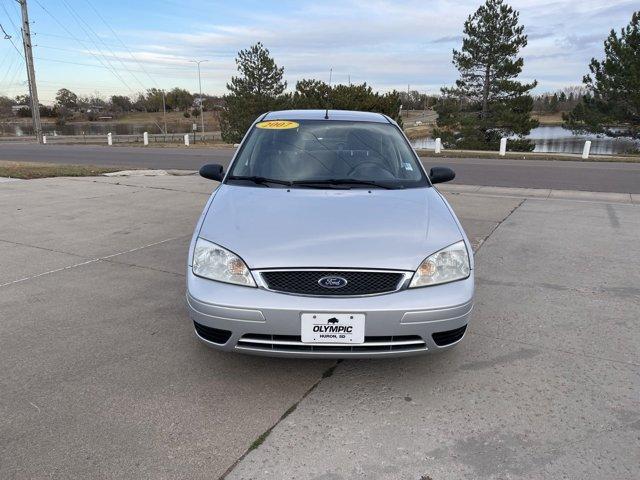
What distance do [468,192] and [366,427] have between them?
935 centimetres

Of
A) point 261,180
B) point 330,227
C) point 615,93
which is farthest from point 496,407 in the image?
point 615,93

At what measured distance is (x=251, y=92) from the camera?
4872 cm

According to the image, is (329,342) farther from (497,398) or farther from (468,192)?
(468,192)

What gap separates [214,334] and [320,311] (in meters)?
0.66

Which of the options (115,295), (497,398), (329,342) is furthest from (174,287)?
(497,398)

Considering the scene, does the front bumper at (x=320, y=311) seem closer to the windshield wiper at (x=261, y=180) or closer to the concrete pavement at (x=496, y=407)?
the concrete pavement at (x=496, y=407)

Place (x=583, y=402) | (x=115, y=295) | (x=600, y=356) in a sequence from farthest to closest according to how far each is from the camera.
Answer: (x=115, y=295)
(x=600, y=356)
(x=583, y=402)

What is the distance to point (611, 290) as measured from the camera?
184 inches

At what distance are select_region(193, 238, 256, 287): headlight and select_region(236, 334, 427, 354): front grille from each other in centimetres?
31

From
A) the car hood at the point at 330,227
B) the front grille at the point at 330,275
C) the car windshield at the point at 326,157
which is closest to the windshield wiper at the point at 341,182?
the car windshield at the point at 326,157

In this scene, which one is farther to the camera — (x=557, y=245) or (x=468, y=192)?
(x=468, y=192)

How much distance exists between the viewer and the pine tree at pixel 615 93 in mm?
31188

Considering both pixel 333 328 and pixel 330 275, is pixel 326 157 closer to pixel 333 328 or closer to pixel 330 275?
pixel 330 275

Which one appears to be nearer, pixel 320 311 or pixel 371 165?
pixel 320 311
